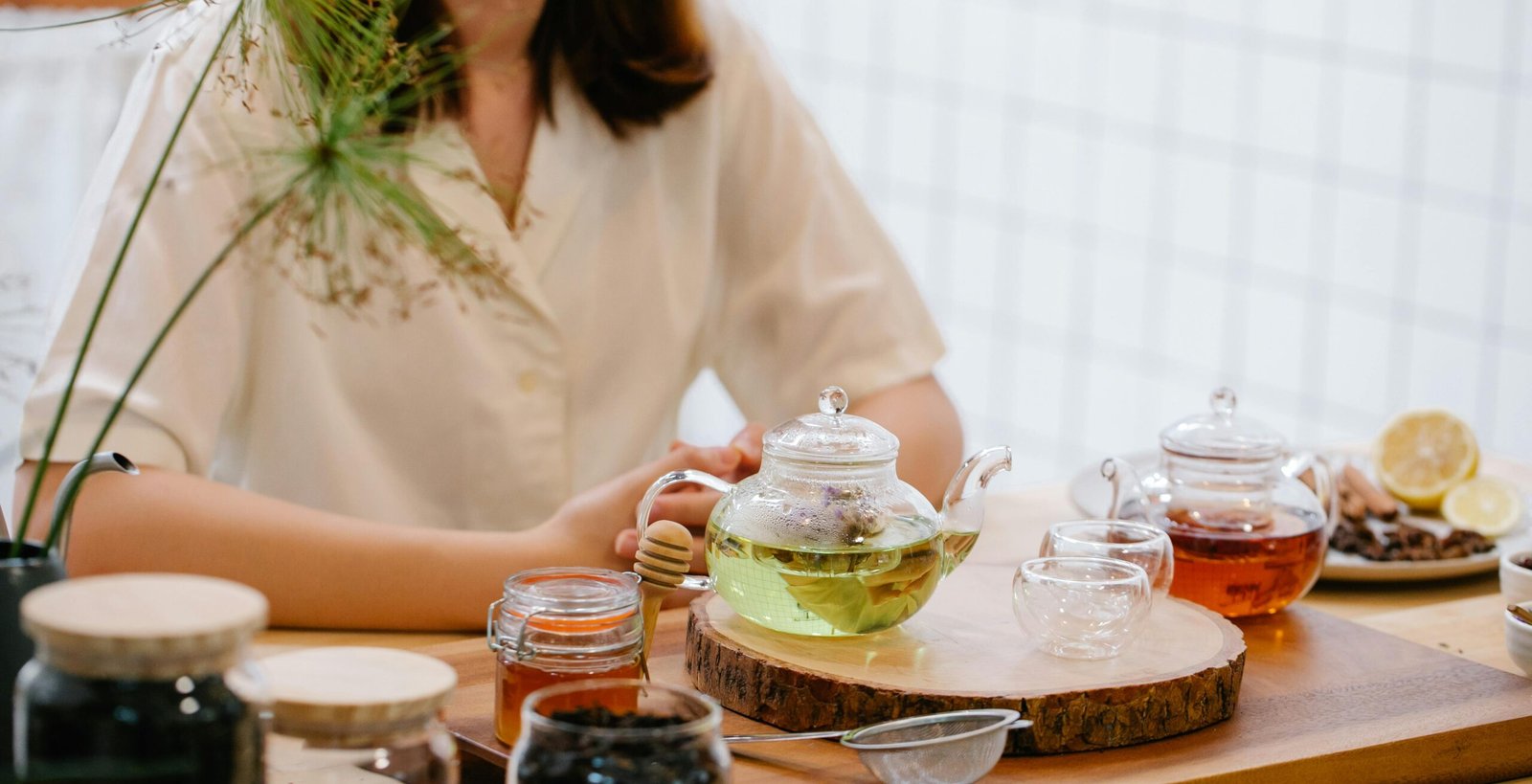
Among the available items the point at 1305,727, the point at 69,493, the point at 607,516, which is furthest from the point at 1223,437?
the point at 69,493

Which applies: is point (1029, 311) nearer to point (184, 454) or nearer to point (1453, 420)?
point (1453, 420)

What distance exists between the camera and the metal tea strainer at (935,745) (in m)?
0.82

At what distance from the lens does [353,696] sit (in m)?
0.63

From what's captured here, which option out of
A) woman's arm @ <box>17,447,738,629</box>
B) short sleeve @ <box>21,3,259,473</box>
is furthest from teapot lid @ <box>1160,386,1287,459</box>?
short sleeve @ <box>21,3,259,473</box>

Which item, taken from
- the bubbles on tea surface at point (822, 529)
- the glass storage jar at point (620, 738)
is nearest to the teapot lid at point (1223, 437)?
the bubbles on tea surface at point (822, 529)

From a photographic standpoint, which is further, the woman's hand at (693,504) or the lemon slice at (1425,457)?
the lemon slice at (1425,457)

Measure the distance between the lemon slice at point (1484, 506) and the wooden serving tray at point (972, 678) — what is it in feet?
1.82

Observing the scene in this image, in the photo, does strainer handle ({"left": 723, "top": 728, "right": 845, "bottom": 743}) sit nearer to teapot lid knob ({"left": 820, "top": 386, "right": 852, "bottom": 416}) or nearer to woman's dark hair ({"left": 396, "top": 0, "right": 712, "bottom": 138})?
teapot lid knob ({"left": 820, "top": 386, "right": 852, "bottom": 416})

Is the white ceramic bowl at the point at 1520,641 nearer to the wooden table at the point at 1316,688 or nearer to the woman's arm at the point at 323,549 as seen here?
the wooden table at the point at 1316,688

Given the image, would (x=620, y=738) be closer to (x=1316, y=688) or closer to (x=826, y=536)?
(x=826, y=536)

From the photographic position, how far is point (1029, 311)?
3.28 metres

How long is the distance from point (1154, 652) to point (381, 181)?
59 cm

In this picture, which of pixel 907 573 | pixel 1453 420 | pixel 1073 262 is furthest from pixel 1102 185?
pixel 907 573

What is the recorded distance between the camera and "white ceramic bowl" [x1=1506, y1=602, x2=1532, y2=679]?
3.43 ft
